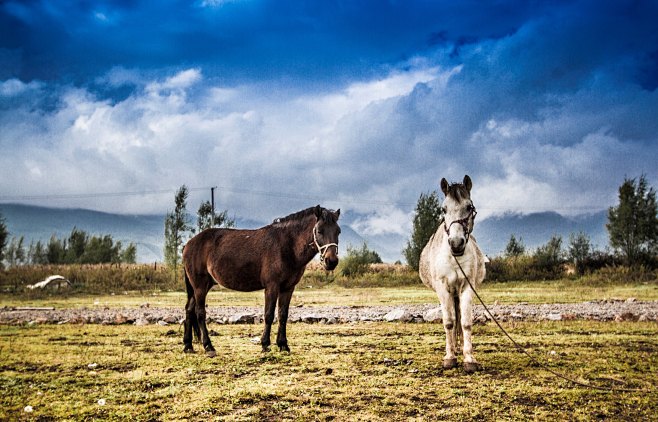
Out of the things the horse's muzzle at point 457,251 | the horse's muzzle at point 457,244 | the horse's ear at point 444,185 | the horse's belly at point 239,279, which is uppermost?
the horse's ear at point 444,185

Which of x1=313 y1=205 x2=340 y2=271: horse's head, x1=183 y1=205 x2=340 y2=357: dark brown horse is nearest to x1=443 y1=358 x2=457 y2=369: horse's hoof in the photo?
x1=313 y1=205 x2=340 y2=271: horse's head

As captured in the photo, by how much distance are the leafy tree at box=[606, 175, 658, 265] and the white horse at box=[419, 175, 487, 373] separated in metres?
30.5

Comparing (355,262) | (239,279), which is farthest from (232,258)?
(355,262)

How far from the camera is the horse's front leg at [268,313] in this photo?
9328 millimetres

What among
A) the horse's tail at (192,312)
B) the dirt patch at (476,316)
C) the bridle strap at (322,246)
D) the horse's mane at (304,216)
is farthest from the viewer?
the dirt patch at (476,316)

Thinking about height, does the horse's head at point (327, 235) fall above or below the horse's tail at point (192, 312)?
above

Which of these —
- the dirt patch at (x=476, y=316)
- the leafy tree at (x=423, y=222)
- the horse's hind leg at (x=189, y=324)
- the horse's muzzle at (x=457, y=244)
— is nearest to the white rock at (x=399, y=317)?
the dirt patch at (x=476, y=316)

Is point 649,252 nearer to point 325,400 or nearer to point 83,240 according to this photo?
point 325,400

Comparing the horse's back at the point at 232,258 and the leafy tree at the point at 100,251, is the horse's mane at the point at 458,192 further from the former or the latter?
the leafy tree at the point at 100,251

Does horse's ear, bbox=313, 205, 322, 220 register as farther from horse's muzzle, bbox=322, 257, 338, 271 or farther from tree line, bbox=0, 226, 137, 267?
tree line, bbox=0, 226, 137, 267

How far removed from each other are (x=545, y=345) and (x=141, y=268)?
34903mm

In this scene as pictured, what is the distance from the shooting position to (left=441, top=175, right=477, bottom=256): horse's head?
705 centimetres

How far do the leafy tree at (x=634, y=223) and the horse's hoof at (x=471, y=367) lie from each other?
30509 mm

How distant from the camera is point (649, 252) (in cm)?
3247
